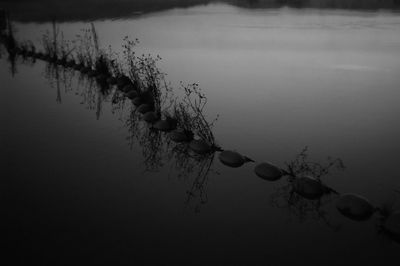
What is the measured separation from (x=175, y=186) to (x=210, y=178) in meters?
0.55

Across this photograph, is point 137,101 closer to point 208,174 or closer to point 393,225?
point 208,174

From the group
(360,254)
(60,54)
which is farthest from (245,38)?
(360,254)

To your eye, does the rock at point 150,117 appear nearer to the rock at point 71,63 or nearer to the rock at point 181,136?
the rock at point 181,136

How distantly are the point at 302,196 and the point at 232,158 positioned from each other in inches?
52.7

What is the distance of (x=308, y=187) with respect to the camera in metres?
5.16

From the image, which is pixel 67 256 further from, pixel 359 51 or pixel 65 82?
pixel 359 51

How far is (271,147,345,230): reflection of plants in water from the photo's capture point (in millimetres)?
4805

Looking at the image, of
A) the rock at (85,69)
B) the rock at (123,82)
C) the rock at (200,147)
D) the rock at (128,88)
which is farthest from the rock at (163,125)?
the rock at (85,69)

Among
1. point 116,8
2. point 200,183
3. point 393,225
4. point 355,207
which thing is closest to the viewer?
point 393,225

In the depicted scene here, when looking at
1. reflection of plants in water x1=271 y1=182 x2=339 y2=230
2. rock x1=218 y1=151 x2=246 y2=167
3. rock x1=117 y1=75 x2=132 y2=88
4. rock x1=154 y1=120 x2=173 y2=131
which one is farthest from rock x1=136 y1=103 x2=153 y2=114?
reflection of plants in water x1=271 y1=182 x2=339 y2=230

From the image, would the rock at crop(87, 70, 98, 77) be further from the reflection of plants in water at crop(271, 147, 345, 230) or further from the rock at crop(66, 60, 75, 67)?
the reflection of plants in water at crop(271, 147, 345, 230)

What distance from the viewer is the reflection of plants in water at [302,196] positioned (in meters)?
4.80

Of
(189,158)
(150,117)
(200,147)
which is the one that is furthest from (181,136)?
(150,117)

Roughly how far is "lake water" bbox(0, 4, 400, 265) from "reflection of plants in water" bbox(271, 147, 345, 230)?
3 cm
